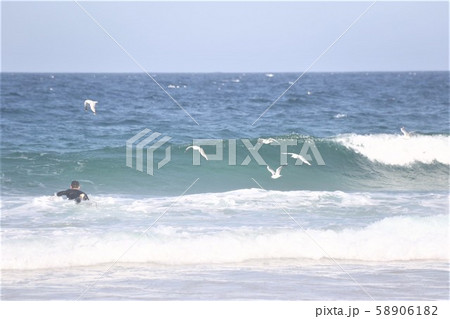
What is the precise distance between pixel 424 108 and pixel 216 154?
15632mm

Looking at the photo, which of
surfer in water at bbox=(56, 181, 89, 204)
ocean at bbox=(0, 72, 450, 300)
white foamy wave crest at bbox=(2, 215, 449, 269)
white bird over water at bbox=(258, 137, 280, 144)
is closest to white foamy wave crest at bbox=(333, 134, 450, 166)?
ocean at bbox=(0, 72, 450, 300)

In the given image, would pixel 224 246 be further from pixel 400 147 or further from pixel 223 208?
pixel 400 147

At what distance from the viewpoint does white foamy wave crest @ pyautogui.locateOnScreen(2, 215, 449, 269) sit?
9367mm

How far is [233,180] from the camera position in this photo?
1641 centimetres

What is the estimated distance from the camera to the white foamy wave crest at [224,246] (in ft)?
30.7

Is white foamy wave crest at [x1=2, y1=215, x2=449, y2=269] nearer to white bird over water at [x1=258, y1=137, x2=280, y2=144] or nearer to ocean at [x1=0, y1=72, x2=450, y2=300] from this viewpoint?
ocean at [x1=0, y1=72, x2=450, y2=300]

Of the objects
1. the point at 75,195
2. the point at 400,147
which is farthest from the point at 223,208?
the point at 400,147

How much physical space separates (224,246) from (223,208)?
265 centimetres

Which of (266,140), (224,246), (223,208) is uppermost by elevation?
(266,140)

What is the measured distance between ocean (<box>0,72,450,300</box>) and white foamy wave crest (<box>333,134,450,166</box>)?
2.3 inches

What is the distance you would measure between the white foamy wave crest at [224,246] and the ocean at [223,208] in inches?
1.2

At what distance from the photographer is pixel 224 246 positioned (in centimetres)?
982
